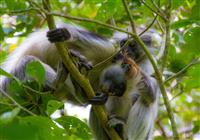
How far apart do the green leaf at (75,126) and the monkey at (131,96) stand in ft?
2.95

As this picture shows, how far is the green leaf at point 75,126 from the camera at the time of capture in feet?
7.48

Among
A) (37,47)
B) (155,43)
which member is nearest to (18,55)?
(37,47)

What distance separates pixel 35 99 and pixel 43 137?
0.91m

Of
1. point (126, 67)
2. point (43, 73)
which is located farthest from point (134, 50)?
Answer: point (43, 73)

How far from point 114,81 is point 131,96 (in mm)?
581

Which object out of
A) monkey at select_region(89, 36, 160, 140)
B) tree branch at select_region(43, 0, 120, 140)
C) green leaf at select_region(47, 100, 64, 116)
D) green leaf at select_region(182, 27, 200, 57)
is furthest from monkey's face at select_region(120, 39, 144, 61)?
green leaf at select_region(47, 100, 64, 116)

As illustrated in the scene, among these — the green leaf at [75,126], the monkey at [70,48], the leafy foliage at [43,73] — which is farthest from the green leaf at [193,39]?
the monkey at [70,48]

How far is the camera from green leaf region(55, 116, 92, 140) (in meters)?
2.28

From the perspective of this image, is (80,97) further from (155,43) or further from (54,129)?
(54,129)

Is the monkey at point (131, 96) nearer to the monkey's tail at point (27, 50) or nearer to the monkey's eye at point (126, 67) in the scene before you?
the monkey's eye at point (126, 67)

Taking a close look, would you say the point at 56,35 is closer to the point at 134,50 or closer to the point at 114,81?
the point at 114,81

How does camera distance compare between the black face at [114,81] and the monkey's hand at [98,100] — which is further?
the black face at [114,81]

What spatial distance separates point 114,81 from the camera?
3.55 meters

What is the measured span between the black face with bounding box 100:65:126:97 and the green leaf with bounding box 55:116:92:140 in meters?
1.10
